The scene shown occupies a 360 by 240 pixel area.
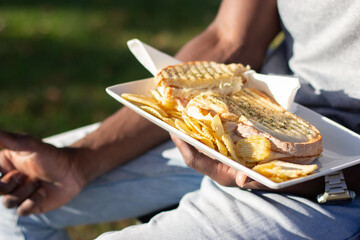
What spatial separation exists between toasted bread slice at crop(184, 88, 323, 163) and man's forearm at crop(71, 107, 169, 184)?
55 cm

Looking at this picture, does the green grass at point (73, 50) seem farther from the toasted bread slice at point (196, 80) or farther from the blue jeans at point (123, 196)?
the toasted bread slice at point (196, 80)

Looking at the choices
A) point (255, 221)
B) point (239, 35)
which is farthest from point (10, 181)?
point (239, 35)

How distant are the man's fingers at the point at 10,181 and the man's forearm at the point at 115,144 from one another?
245mm

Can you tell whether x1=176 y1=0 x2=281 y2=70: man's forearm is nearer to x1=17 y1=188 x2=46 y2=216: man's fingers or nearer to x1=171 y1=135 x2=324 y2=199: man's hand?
x1=171 y1=135 x2=324 y2=199: man's hand

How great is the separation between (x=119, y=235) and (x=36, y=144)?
0.61 metres

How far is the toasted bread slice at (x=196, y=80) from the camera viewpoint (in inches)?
56.2

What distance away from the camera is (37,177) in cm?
186

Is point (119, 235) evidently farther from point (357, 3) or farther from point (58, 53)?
point (58, 53)

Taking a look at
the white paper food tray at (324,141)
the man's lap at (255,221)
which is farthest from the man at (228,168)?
the white paper food tray at (324,141)

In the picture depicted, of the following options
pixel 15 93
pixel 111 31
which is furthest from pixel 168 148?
pixel 111 31

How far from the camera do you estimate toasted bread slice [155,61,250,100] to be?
1.43 m

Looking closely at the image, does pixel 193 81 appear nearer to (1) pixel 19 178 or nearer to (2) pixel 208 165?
(2) pixel 208 165

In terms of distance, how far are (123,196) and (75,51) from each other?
2.71 meters

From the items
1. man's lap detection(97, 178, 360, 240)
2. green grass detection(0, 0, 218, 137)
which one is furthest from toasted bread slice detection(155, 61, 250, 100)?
green grass detection(0, 0, 218, 137)
